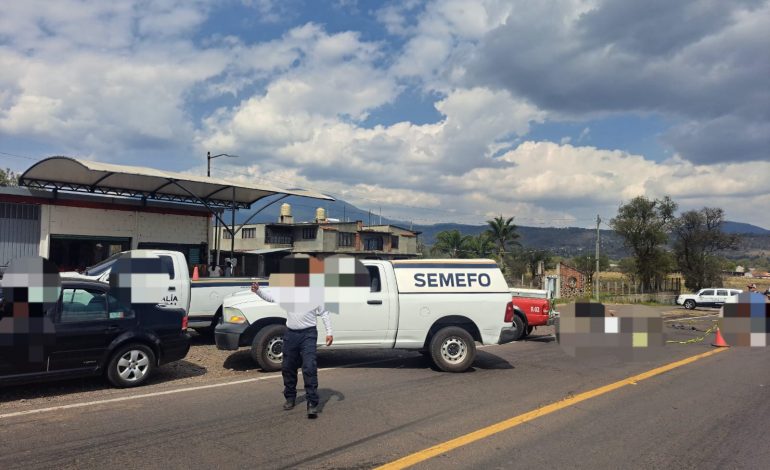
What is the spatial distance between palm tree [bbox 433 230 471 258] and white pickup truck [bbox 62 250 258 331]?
5314 cm

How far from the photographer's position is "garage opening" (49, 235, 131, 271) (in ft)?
67.2

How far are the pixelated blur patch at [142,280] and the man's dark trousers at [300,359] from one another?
3.02 metres

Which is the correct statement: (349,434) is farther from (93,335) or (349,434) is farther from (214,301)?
(214,301)

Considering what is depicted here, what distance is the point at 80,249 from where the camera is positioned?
2114cm

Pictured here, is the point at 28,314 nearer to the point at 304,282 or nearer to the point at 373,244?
the point at 304,282

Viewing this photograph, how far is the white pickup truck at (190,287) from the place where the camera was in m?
11.4

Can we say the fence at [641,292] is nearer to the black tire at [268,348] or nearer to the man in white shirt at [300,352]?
the black tire at [268,348]

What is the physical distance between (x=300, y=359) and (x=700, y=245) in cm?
6034

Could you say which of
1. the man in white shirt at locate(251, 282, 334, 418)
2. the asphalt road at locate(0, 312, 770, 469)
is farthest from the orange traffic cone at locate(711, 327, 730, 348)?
the man in white shirt at locate(251, 282, 334, 418)

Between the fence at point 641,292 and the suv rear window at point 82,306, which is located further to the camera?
the fence at point 641,292

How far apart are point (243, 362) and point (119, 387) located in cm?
263

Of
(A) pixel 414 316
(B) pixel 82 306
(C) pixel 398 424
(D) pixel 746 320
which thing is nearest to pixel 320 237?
(D) pixel 746 320

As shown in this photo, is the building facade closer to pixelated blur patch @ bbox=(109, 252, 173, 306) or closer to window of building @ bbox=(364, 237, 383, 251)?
pixelated blur patch @ bbox=(109, 252, 173, 306)

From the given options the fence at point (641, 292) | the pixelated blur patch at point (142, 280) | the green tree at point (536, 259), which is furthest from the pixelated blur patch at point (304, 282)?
the green tree at point (536, 259)
